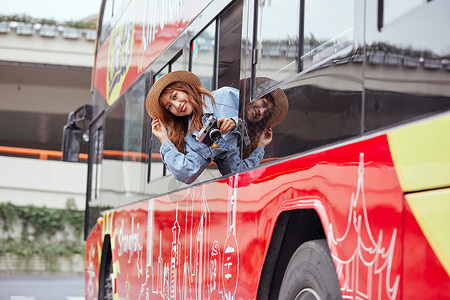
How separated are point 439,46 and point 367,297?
71 centimetres

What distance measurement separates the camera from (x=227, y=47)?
3.93 metres

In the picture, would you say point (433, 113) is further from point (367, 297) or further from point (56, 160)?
point (56, 160)

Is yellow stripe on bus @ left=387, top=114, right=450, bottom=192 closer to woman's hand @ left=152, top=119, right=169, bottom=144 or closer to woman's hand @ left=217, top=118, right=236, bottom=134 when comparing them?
woman's hand @ left=217, top=118, right=236, bottom=134

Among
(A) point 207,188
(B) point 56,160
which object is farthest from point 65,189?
(A) point 207,188

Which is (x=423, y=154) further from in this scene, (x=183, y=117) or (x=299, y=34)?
(x=183, y=117)

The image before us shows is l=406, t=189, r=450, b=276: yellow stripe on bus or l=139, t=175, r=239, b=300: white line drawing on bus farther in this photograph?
l=139, t=175, r=239, b=300: white line drawing on bus

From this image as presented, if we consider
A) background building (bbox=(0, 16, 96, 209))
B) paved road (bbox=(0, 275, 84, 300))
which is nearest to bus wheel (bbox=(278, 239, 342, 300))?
paved road (bbox=(0, 275, 84, 300))

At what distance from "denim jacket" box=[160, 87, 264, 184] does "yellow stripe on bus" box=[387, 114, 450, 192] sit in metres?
1.22

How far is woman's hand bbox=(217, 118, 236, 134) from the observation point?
3643mm

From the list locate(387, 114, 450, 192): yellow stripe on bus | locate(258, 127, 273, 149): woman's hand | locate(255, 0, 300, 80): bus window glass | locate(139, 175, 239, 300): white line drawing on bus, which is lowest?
locate(139, 175, 239, 300): white line drawing on bus

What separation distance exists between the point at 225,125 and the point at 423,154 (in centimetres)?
188

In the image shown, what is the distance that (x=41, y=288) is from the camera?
18.4m

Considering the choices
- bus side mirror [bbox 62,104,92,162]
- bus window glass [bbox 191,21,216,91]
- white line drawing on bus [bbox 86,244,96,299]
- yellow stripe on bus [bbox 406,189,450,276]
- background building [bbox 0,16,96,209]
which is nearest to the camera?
yellow stripe on bus [bbox 406,189,450,276]

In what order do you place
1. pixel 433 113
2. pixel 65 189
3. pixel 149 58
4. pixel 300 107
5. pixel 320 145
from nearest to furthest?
pixel 433 113 < pixel 320 145 < pixel 300 107 < pixel 149 58 < pixel 65 189
